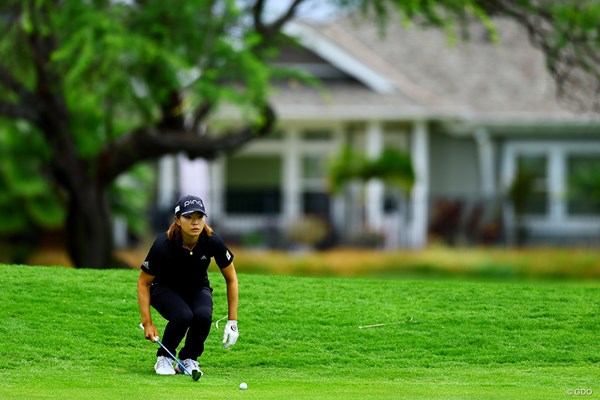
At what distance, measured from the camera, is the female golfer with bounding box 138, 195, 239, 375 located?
9.48 meters

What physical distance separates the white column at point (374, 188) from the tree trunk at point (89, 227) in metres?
7.01

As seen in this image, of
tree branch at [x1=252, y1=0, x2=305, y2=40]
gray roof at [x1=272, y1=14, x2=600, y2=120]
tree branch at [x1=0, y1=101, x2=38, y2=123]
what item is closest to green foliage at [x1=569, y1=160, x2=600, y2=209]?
gray roof at [x1=272, y1=14, x2=600, y2=120]

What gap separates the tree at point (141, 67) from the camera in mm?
17594

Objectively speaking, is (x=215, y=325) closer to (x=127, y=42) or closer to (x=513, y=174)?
(x=127, y=42)

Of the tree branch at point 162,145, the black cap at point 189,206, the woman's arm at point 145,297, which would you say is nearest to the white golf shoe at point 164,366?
the woman's arm at point 145,297

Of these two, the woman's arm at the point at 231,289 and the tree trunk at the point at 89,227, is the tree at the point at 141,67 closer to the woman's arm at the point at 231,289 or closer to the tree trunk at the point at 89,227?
the tree trunk at the point at 89,227

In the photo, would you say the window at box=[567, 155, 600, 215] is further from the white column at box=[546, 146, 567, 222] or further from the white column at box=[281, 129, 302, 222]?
the white column at box=[281, 129, 302, 222]

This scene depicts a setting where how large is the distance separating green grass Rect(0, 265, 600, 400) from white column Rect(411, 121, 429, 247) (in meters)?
13.7

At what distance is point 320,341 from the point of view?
A: 11.0 m

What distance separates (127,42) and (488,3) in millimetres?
5252

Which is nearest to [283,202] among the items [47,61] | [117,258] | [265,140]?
[265,140]

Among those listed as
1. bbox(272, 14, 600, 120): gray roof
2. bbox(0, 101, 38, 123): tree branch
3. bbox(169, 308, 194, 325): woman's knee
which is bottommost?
bbox(169, 308, 194, 325): woman's knee

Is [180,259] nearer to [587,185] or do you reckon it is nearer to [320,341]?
[320,341]

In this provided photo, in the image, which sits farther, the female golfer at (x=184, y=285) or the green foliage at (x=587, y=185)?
the green foliage at (x=587, y=185)
